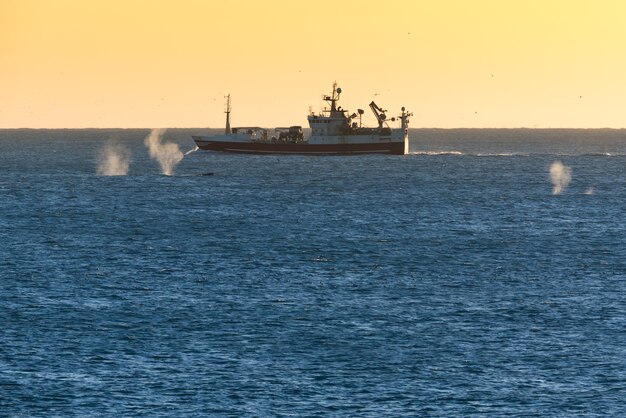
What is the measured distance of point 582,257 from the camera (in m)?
107

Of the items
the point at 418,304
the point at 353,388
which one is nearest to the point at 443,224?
the point at 418,304

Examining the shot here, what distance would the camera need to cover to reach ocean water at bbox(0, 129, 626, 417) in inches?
2313

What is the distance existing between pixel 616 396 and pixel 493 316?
19.7 meters

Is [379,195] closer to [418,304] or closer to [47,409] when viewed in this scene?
[418,304]

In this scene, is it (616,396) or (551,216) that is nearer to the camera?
(616,396)

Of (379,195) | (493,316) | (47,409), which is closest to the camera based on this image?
(47,409)

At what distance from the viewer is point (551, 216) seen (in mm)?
150000

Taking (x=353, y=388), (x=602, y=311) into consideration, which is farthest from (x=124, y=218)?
(x=353, y=388)

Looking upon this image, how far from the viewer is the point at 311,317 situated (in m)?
77.0

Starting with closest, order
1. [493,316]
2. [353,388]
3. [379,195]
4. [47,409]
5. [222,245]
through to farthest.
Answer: [47,409] → [353,388] → [493,316] → [222,245] → [379,195]

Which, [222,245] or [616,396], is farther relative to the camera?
[222,245]

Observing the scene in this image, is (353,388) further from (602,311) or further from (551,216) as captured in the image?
(551,216)

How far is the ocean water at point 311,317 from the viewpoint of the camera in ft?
193

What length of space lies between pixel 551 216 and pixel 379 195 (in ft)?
130
